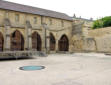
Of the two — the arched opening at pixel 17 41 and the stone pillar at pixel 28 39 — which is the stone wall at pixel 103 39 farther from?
the arched opening at pixel 17 41

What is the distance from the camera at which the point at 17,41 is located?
22234 millimetres

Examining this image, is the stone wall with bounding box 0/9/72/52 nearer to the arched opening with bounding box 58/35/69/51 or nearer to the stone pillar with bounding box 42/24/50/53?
the stone pillar with bounding box 42/24/50/53

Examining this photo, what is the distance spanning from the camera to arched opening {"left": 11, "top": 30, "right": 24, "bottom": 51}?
71.6 ft

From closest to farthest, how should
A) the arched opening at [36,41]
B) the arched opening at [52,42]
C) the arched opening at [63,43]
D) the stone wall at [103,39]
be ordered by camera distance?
the stone wall at [103,39], the arched opening at [36,41], the arched opening at [52,42], the arched opening at [63,43]

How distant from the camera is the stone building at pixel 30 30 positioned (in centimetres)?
2091

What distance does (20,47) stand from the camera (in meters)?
22.8

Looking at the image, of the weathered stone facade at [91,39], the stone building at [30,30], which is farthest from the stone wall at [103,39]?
the stone building at [30,30]

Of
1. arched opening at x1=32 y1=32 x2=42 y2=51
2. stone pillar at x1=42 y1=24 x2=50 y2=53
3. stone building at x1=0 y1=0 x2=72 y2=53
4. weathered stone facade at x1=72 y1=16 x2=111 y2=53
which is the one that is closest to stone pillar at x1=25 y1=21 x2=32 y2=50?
stone building at x1=0 y1=0 x2=72 y2=53

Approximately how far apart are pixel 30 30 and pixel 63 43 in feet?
30.6

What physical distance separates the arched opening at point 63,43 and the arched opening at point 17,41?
8776 millimetres

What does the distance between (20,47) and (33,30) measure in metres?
4.17

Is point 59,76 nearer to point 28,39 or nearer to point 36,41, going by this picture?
point 28,39

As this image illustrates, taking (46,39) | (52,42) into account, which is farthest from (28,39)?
(52,42)

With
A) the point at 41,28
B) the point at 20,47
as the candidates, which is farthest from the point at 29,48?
the point at 41,28
